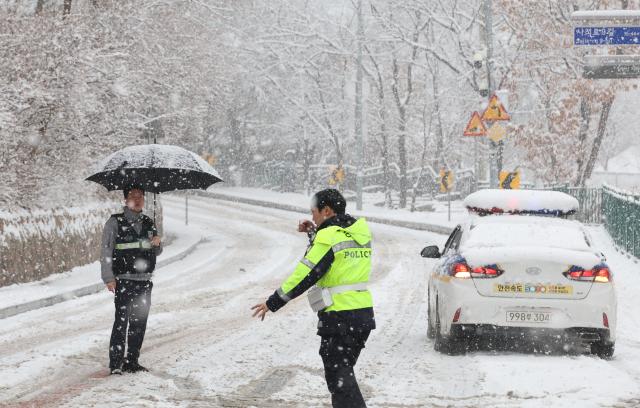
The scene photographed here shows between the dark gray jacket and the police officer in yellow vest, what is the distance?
299cm

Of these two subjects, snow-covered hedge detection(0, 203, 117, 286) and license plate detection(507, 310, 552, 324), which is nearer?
license plate detection(507, 310, 552, 324)

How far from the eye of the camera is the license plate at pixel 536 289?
9.20 m

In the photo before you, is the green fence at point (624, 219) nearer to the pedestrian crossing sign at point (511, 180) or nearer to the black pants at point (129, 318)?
the pedestrian crossing sign at point (511, 180)

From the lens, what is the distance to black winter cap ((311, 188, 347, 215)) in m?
5.95

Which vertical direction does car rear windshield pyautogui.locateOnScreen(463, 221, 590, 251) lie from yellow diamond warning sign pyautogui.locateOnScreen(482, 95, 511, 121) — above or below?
below

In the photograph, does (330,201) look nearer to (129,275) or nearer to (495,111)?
(129,275)

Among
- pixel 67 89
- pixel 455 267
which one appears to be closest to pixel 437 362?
pixel 455 267

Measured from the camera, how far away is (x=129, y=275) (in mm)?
8734

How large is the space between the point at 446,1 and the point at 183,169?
30.1m

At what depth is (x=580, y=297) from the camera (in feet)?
30.1

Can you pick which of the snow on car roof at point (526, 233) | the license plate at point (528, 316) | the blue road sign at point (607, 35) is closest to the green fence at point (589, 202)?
the blue road sign at point (607, 35)

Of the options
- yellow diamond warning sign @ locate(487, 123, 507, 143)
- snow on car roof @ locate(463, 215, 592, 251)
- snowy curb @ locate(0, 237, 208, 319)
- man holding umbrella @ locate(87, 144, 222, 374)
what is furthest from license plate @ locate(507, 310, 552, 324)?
yellow diamond warning sign @ locate(487, 123, 507, 143)

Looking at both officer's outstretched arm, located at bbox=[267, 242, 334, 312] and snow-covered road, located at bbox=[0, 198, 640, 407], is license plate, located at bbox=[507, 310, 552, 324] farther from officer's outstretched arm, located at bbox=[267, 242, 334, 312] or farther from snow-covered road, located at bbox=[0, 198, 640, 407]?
officer's outstretched arm, located at bbox=[267, 242, 334, 312]

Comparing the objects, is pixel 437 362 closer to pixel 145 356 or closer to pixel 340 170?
pixel 145 356
